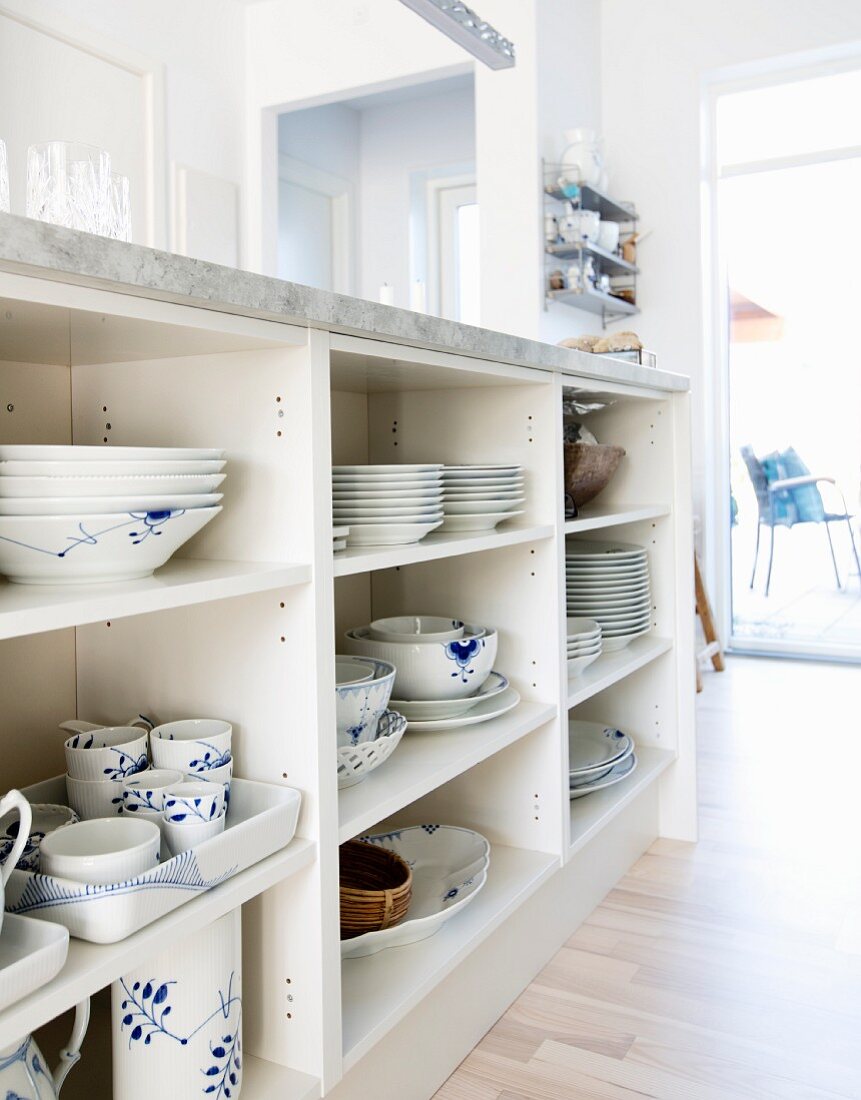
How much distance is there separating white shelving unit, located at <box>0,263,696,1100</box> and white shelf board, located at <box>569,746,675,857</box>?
0.13ft

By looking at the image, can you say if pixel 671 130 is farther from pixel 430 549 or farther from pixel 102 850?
pixel 102 850

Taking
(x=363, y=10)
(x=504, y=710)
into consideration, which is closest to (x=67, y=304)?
(x=504, y=710)

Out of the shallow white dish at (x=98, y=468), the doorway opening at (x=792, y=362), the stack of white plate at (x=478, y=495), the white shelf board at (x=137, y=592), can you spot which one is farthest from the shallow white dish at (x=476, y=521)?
the doorway opening at (x=792, y=362)

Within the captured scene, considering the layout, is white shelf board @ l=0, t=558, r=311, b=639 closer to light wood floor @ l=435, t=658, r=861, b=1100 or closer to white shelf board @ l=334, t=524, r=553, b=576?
white shelf board @ l=334, t=524, r=553, b=576

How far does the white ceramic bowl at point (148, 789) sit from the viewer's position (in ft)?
3.25

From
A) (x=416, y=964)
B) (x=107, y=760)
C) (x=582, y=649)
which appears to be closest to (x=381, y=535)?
(x=107, y=760)

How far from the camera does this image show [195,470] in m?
0.95

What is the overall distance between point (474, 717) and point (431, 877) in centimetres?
29

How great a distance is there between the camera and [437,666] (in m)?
1.48

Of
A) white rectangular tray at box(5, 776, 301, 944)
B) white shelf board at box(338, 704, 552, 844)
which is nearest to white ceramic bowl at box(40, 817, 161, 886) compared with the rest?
white rectangular tray at box(5, 776, 301, 944)

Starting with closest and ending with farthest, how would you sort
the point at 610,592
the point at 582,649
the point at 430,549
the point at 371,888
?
the point at 430,549 → the point at 371,888 → the point at 582,649 → the point at 610,592

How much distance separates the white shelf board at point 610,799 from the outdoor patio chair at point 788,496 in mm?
2783

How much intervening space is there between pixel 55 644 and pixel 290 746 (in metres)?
0.36

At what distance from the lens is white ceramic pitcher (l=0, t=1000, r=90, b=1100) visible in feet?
2.76
